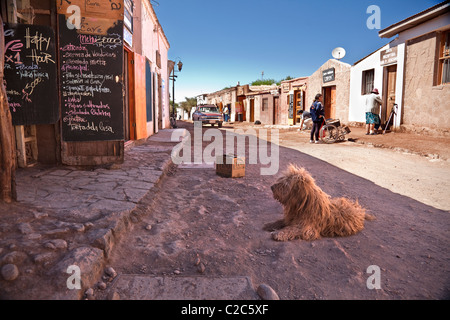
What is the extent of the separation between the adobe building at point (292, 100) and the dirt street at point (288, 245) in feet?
50.6

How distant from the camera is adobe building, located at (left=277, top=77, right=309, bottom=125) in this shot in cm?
2031

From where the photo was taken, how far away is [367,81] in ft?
45.2

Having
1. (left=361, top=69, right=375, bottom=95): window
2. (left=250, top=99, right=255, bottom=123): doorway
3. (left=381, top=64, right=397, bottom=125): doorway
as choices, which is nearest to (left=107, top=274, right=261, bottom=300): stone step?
(left=381, top=64, right=397, bottom=125): doorway

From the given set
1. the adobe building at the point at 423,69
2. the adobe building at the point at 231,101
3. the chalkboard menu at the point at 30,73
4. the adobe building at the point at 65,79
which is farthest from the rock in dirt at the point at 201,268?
the adobe building at the point at 231,101

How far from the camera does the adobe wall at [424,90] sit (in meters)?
9.05

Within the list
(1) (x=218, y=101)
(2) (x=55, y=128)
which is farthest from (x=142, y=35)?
(1) (x=218, y=101)

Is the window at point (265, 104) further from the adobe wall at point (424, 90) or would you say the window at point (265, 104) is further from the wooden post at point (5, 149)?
the wooden post at point (5, 149)

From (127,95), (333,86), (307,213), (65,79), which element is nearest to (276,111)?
(333,86)

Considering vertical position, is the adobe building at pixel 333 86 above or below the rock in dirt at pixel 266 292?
above

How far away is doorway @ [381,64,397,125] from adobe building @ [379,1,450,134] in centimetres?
19

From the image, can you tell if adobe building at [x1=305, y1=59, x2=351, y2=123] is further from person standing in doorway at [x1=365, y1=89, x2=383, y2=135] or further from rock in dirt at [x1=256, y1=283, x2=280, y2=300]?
rock in dirt at [x1=256, y1=283, x2=280, y2=300]

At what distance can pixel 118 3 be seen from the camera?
4.52 m

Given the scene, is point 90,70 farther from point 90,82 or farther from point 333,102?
point 333,102
